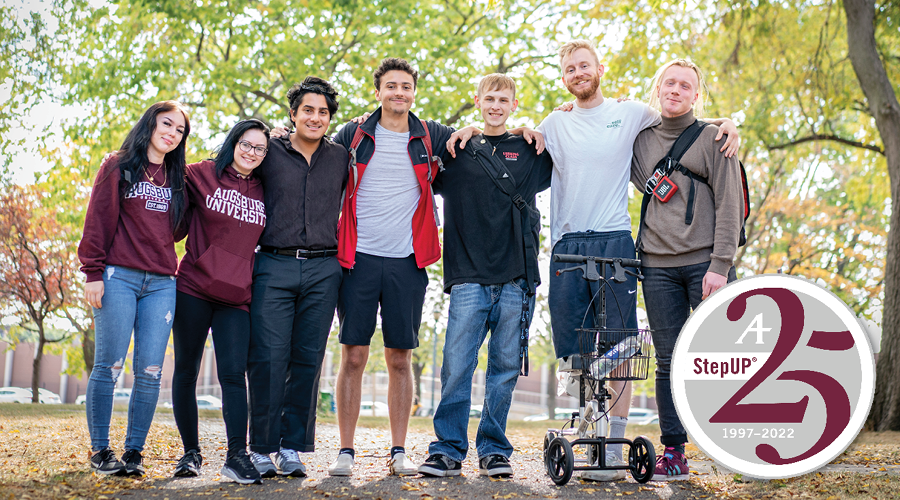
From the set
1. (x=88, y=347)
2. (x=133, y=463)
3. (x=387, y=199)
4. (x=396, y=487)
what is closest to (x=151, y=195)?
(x=387, y=199)

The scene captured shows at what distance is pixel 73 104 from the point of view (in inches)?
617

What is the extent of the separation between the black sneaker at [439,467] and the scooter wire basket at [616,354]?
1106 millimetres

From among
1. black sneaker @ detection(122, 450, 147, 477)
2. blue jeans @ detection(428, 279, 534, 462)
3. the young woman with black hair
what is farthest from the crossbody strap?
black sneaker @ detection(122, 450, 147, 477)

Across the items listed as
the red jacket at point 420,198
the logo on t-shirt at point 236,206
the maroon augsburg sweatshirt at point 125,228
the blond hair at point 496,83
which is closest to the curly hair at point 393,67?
the red jacket at point 420,198

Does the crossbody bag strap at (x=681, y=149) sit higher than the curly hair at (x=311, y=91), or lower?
lower

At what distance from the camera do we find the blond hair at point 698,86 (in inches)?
192

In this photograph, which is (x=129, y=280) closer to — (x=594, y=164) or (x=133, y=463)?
(x=133, y=463)

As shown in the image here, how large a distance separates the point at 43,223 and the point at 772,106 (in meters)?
19.6

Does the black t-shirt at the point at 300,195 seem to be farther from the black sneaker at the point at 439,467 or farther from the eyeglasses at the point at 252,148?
the black sneaker at the point at 439,467

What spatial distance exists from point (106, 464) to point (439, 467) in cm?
205

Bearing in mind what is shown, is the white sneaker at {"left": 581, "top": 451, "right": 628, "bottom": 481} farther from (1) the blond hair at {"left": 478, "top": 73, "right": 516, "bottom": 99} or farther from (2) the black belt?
(1) the blond hair at {"left": 478, "top": 73, "right": 516, "bottom": 99}

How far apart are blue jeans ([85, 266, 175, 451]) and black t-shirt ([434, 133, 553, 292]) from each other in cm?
186

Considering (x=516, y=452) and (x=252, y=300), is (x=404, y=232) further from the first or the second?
(x=516, y=452)

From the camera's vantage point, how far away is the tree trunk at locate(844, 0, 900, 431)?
9062 mm
